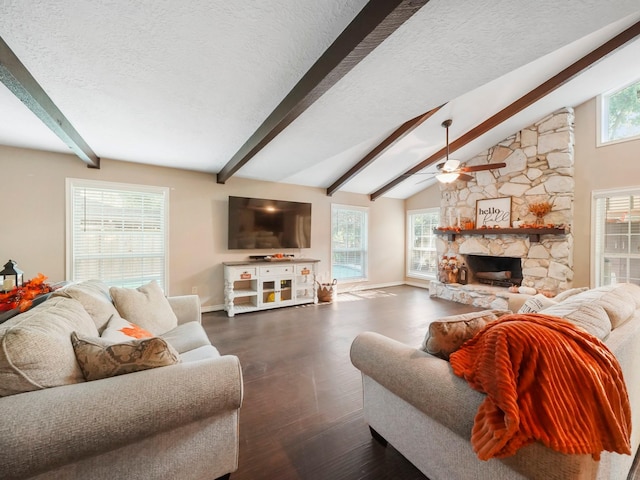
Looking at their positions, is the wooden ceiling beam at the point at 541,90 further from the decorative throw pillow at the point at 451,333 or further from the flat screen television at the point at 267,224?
the decorative throw pillow at the point at 451,333

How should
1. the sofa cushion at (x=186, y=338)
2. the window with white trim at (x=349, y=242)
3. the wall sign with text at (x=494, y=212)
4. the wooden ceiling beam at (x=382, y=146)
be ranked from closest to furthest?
1. the sofa cushion at (x=186, y=338)
2. the wooden ceiling beam at (x=382, y=146)
3. the wall sign with text at (x=494, y=212)
4. the window with white trim at (x=349, y=242)

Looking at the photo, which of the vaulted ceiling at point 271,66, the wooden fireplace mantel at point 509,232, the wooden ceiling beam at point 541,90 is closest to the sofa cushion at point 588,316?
the vaulted ceiling at point 271,66

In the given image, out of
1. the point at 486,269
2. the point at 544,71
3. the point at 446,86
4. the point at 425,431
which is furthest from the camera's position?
the point at 486,269

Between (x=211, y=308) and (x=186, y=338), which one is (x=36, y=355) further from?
(x=211, y=308)

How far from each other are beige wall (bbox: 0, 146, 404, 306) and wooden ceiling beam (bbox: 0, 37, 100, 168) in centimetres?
107

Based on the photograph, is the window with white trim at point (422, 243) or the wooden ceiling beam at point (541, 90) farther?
the window with white trim at point (422, 243)

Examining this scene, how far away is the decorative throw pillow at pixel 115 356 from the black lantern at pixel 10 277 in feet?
4.71

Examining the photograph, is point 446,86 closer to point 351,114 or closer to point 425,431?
point 351,114

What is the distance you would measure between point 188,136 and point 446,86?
2723 mm

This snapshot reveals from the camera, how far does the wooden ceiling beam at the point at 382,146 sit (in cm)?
354

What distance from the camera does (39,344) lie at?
39.2 inches

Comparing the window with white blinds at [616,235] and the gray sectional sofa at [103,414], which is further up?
the window with white blinds at [616,235]

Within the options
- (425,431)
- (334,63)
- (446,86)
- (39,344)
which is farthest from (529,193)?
(39,344)

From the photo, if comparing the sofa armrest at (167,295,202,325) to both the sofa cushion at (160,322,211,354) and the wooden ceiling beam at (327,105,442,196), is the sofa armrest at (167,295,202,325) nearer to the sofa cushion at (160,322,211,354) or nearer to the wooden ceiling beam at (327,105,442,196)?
the sofa cushion at (160,322,211,354)
